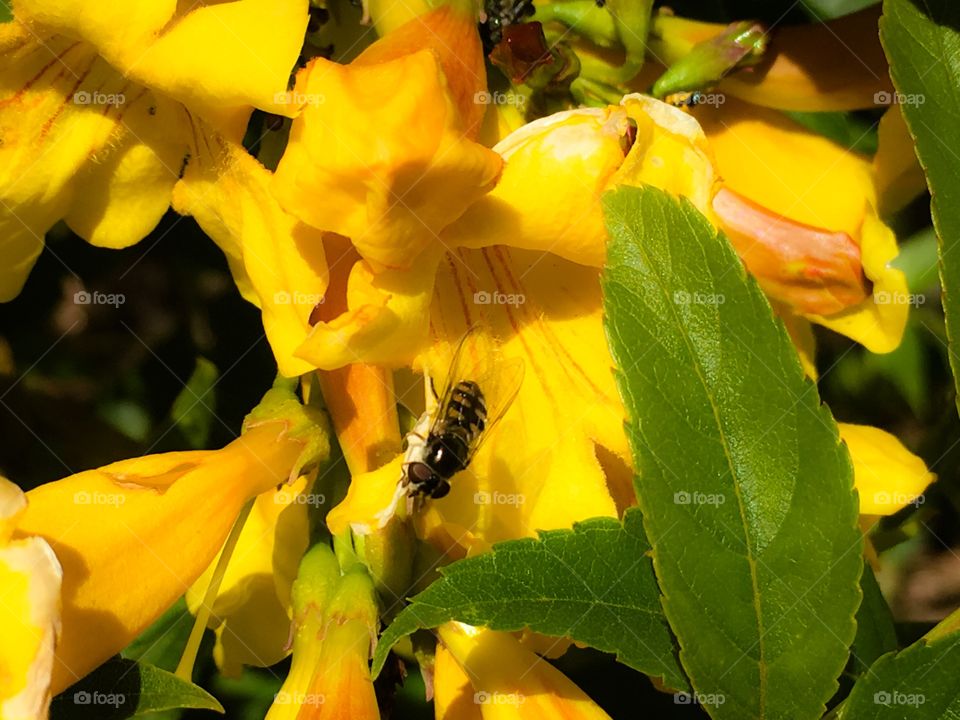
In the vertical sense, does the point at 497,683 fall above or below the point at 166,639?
above

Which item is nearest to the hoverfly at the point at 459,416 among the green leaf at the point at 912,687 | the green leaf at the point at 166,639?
the green leaf at the point at 912,687

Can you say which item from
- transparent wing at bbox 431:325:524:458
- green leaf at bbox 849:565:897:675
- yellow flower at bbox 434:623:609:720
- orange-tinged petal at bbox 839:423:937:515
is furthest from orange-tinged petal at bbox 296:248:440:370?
green leaf at bbox 849:565:897:675

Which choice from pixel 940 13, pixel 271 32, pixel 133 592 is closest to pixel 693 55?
pixel 940 13

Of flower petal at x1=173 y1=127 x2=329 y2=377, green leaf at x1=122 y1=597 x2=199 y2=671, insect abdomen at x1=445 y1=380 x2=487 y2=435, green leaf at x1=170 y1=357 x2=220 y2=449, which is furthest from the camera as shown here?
green leaf at x1=170 y1=357 x2=220 y2=449

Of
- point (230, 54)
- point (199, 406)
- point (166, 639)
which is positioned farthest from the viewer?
point (199, 406)

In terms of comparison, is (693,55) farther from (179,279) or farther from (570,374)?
(179,279)

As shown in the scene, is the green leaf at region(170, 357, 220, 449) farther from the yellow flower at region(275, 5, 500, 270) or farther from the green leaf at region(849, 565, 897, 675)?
the green leaf at region(849, 565, 897, 675)

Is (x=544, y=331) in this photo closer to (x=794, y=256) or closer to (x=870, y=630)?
(x=794, y=256)

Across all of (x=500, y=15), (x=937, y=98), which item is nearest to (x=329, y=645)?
(x=500, y=15)
